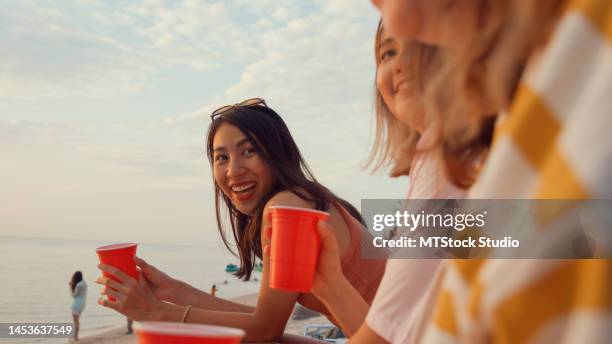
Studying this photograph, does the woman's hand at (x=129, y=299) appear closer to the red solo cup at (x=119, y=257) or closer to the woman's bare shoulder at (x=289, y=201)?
the red solo cup at (x=119, y=257)

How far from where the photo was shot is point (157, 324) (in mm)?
1097

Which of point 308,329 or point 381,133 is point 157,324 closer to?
point 381,133

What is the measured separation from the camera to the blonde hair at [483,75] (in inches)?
28.5

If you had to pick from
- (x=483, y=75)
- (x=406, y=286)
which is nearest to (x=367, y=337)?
(x=406, y=286)

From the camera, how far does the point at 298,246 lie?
2195mm

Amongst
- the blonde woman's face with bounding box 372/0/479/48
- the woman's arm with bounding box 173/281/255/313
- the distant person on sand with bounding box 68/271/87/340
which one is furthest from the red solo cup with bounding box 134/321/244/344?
the distant person on sand with bounding box 68/271/87/340

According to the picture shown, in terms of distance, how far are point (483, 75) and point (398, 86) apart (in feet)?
3.93

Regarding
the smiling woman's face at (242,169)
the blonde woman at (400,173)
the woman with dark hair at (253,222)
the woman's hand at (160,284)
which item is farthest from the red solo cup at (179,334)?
the smiling woman's face at (242,169)

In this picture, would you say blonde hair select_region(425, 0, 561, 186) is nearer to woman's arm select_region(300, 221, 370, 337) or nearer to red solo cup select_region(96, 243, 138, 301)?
woman's arm select_region(300, 221, 370, 337)

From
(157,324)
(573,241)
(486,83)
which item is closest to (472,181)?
(486,83)

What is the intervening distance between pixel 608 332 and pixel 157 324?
2.42 ft

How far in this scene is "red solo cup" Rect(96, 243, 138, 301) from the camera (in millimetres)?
3000

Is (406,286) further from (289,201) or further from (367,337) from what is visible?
(289,201)

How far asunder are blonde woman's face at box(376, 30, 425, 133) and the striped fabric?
0.85 metres
